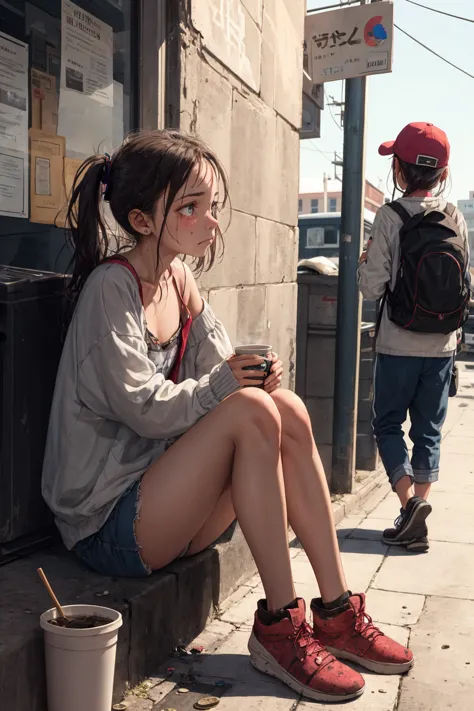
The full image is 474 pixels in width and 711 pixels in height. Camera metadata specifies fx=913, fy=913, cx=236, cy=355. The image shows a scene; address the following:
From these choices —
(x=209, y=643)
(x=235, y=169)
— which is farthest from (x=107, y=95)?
(x=209, y=643)

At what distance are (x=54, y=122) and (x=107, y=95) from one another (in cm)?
31

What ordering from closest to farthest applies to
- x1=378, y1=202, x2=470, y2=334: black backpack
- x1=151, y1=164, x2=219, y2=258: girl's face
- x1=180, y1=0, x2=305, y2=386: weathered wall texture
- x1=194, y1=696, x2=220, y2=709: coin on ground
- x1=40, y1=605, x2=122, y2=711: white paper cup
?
x1=40, y1=605, x2=122, y2=711: white paper cup < x1=194, y1=696, x2=220, y2=709: coin on ground < x1=151, y1=164, x2=219, y2=258: girl's face < x1=180, y1=0, x2=305, y2=386: weathered wall texture < x1=378, y1=202, x2=470, y2=334: black backpack

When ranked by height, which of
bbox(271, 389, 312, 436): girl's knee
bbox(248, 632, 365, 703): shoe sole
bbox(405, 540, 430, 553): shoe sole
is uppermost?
bbox(271, 389, 312, 436): girl's knee

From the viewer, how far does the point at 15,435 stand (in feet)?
9.13

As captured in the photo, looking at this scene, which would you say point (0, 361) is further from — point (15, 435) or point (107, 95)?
point (107, 95)

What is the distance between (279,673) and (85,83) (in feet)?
7.37

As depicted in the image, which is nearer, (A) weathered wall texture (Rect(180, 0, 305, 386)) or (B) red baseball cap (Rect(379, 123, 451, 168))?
(A) weathered wall texture (Rect(180, 0, 305, 386))

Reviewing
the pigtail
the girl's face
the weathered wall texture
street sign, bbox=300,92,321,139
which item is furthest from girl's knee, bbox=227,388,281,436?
street sign, bbox=300,92,321,139

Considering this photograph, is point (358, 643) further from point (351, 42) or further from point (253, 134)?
point (351, 42)

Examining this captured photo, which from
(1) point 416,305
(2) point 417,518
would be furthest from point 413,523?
(1) point 416,305

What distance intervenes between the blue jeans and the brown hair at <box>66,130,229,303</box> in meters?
1.86

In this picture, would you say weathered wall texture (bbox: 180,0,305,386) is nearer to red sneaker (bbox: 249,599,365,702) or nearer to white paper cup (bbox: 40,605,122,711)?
red sneaker (bbox: 249,599,365,702)

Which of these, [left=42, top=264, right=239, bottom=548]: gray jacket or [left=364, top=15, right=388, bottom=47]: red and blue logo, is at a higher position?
[left=364, top=15, right=388, bottom=47]: red and blue logo

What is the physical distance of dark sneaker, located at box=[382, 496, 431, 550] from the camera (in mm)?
4320
